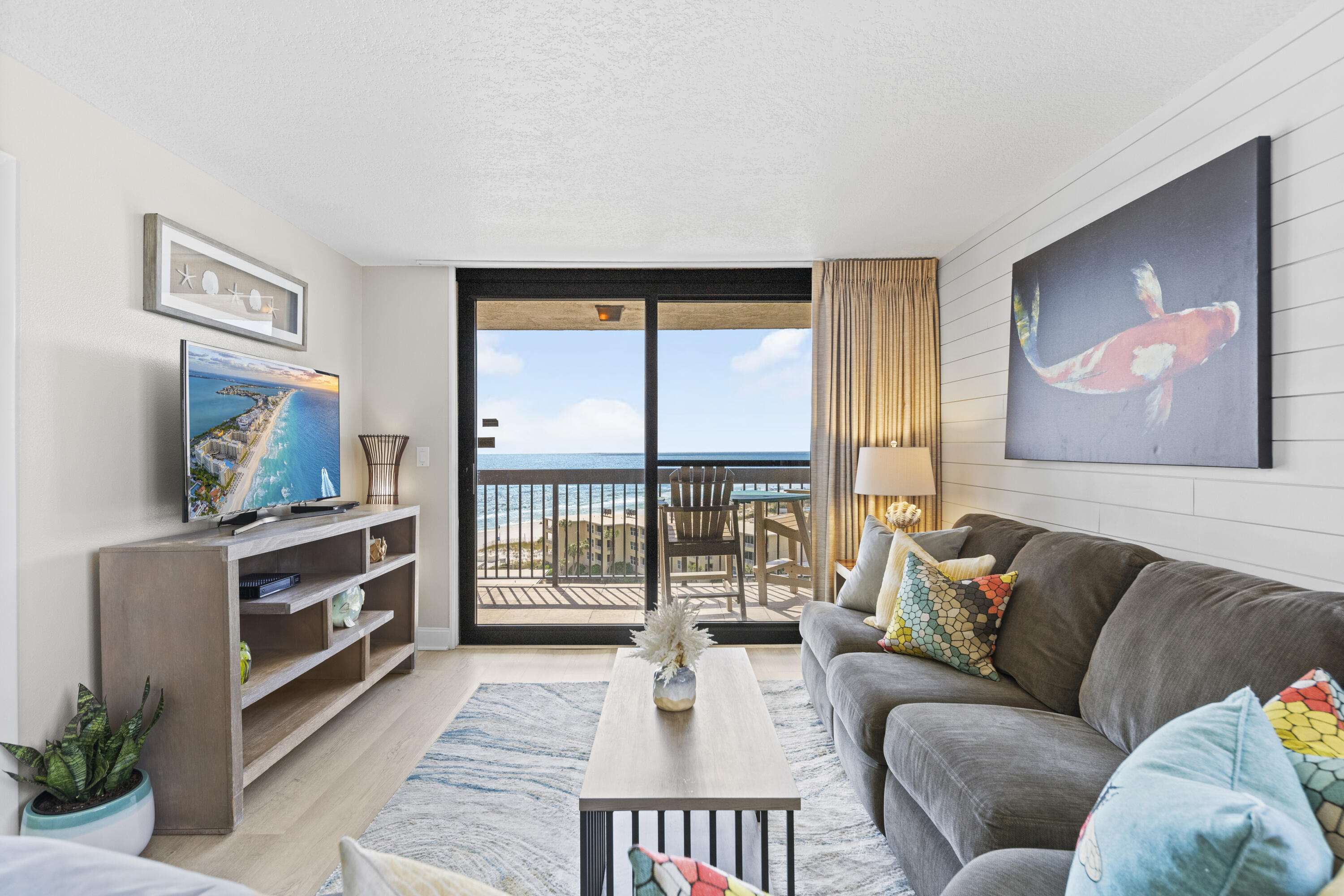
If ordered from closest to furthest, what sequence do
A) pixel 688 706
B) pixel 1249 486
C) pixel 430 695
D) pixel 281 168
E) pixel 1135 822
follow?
1. pixel 1135 822
2. pixel 1249 486
3. pixel 688 706
4. pixel 281 168
5. pixel 430 695

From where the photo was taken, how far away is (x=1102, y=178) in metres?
2.62

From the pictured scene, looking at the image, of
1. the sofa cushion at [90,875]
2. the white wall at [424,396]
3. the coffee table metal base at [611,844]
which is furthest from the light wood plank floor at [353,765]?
the sofa cushion at [90,875]

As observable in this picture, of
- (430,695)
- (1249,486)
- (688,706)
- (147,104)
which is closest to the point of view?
(1249,486)

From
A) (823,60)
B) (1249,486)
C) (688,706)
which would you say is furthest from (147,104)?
(1249,486)

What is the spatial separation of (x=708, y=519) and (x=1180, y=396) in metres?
2.74

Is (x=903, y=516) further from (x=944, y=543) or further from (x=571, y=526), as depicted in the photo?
(x=571, y=526)

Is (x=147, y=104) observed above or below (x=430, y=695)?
above

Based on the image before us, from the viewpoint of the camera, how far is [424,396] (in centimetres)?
425

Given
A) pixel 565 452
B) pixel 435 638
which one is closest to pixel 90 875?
pixel 435 638

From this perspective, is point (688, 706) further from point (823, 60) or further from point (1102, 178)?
point (1102, 178)

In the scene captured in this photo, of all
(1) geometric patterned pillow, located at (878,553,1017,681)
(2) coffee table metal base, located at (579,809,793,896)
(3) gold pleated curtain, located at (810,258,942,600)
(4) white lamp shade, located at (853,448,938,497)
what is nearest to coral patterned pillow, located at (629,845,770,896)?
(2) coffee table metal base, located at (579,809,793,896)

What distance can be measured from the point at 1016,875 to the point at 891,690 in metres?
0.94

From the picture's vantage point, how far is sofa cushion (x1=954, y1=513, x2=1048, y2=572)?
2.76 m

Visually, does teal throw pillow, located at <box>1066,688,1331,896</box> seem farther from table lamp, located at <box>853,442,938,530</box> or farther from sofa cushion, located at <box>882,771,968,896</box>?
table lamp, located at <box>853,442,938,530</box>
